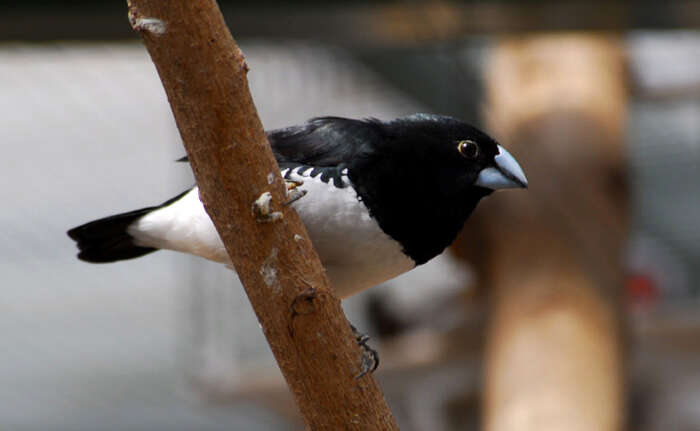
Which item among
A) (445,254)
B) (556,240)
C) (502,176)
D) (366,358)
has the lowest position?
(445,254)

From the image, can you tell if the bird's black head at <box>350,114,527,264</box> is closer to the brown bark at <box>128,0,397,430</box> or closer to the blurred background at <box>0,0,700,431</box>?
the brown bark at <box>128,0,397,430</box>

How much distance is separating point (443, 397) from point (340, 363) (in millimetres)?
1519

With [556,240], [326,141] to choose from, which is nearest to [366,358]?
[326,141]

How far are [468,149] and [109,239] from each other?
45 centimetres

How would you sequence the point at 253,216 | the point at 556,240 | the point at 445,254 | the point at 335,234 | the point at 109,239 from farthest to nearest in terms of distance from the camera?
the point at 445,254, the point at 556,240, the point at 109,239, the point at 335,234, the point at 253,216

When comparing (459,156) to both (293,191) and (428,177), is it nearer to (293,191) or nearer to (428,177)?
(428,177)

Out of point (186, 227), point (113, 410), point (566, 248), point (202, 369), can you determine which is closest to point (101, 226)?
point (186, 227)

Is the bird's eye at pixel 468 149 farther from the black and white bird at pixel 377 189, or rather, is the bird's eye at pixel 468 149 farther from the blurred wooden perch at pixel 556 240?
the blurred wooden perch at pixel 556 240

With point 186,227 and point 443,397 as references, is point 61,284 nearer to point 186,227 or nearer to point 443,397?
point 443,397

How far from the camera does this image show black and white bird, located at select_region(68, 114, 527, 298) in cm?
88

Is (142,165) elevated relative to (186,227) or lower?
lower

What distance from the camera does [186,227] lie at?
3.15 feet

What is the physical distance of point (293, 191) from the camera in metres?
0.81

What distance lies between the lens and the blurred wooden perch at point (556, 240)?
1.68 metres
